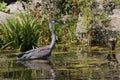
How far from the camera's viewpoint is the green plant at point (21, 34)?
693 inches

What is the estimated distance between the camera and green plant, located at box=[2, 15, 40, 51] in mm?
17609

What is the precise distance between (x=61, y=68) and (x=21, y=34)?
5340 mm

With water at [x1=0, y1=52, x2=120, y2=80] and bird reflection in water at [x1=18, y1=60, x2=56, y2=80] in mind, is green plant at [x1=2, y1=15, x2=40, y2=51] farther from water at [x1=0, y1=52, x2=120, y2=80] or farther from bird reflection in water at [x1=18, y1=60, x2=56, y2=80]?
bird reflection in water at [x1=18, y1=60, x2=56, y2=80]

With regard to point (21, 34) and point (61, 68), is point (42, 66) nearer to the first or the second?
point (61, 68)

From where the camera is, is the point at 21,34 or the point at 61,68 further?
the point at 21,34

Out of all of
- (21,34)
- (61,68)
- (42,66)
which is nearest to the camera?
(61,68)

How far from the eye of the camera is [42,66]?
1329cm

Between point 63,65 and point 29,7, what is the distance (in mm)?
7693

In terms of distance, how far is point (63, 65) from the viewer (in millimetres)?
13234

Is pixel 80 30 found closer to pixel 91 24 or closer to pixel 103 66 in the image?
pixel 91 24

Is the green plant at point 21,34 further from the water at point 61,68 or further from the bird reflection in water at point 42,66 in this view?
the bird reflection in water at point 42,66

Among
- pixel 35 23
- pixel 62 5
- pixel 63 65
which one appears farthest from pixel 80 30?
pixel 63 65

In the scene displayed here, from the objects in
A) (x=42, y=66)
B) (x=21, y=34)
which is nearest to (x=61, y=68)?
(x=42, y=66)

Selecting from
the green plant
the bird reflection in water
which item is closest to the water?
the bird reflection in water
